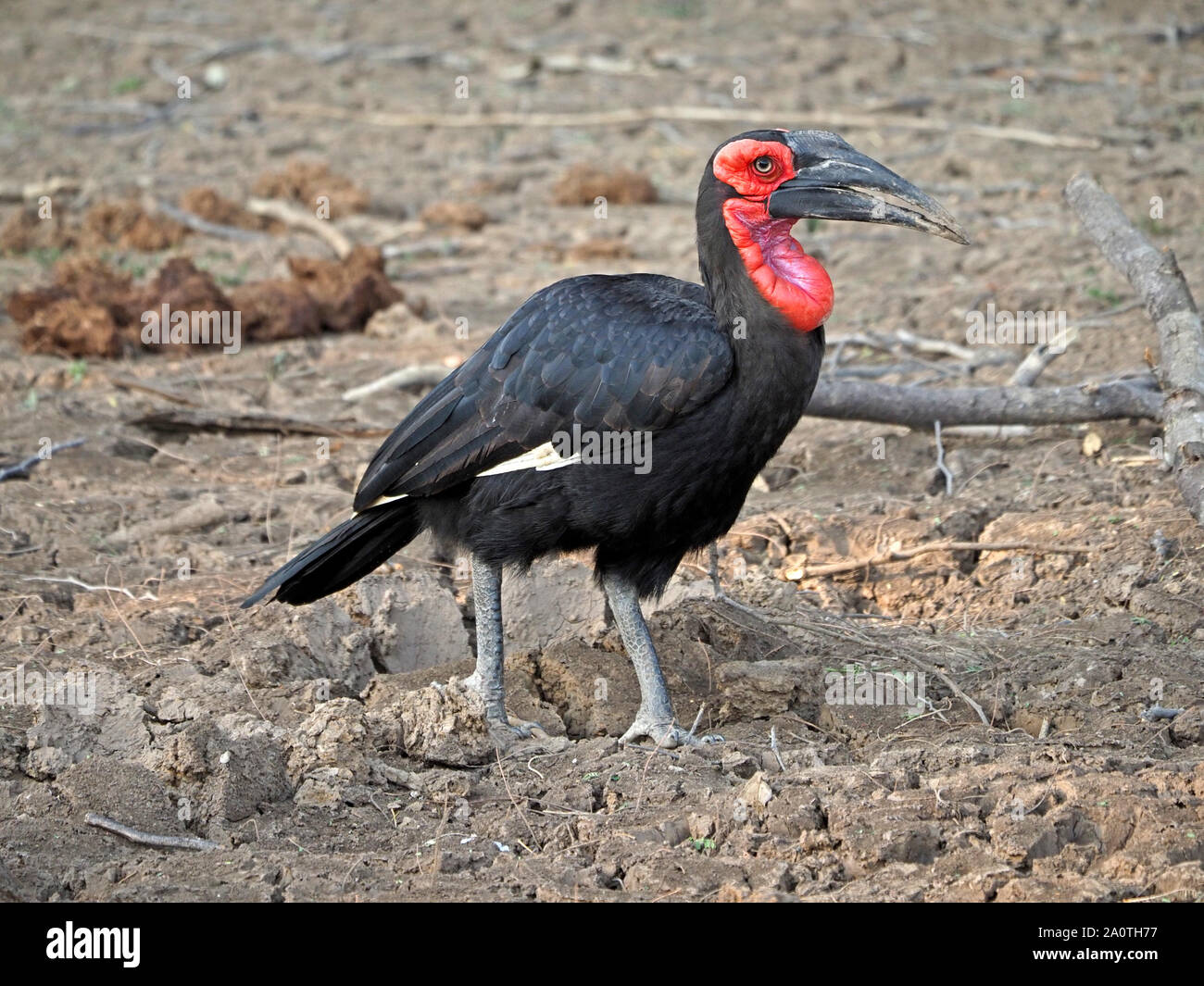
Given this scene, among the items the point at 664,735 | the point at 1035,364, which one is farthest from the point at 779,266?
the point at 1035,364

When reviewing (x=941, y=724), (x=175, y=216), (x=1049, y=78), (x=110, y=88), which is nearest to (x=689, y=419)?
(x=941, y=724)

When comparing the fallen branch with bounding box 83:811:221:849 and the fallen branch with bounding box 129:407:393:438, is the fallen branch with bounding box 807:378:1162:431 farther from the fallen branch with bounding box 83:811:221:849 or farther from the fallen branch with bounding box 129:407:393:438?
the fallen branch with bounding box 83:811:221:849

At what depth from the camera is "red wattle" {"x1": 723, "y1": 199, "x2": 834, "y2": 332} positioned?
412cm

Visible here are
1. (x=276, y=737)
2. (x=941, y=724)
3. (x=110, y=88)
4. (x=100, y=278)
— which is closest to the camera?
(x=276, y=737)

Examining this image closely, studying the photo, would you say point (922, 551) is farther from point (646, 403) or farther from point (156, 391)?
point (156, 391)

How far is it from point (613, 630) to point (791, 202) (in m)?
1.58

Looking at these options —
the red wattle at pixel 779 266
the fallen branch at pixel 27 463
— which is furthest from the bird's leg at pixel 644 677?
the fallen branch at pixel 27 463

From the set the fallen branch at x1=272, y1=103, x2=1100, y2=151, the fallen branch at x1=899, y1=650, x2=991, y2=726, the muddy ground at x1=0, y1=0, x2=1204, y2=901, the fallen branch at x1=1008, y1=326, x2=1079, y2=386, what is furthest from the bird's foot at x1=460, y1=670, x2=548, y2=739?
the fallen branch at x1=272, y1=103, x2=1100, y2=151

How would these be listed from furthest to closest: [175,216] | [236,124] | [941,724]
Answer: [236,124] < [175,216] < [941,724]

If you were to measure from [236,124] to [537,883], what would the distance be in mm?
10896

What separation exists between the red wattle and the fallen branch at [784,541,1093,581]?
4.64 ft

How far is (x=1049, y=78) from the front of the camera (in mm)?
11953

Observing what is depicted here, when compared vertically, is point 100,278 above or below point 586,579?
above

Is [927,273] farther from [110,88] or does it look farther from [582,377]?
[110,88]
